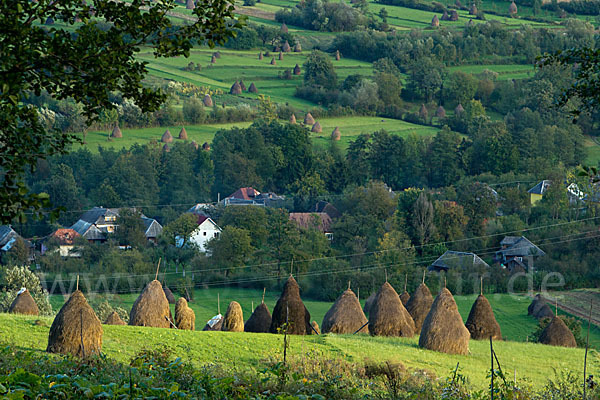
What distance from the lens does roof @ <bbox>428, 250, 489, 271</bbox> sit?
61.9m

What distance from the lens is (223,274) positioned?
204 feet

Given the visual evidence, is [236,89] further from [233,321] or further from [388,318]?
[388,318]

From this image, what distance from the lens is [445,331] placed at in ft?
89.6

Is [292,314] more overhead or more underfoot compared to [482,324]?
more overhead

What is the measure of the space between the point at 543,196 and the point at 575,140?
80.3ft

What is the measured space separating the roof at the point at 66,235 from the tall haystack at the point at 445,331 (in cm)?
4997

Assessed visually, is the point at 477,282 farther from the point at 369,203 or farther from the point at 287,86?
the point at 287,86

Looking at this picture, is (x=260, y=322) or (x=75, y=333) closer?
(x=75, y=333)

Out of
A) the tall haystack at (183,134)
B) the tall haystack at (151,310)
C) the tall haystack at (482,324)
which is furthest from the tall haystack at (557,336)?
the tall haystack at (183,134)

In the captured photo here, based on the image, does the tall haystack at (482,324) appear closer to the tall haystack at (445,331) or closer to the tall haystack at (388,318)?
the tall haystack at (388,318)

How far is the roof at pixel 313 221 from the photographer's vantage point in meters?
75.6

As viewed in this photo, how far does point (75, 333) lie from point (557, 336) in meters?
20.7

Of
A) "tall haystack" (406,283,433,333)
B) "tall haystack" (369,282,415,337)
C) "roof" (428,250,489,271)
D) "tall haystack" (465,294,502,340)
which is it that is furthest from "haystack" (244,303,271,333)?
"roof" (428,250,489,271)

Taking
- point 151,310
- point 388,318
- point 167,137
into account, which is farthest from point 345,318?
point 167,137
